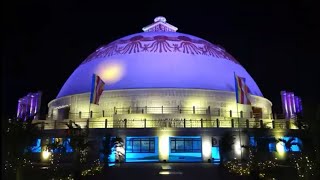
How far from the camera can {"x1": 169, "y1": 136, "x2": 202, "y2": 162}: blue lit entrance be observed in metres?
32.2

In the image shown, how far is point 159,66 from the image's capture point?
1625 inches

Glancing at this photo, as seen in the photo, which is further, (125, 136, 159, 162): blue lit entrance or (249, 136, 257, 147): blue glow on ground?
(249, 136, 257, 147): blue glow on ground

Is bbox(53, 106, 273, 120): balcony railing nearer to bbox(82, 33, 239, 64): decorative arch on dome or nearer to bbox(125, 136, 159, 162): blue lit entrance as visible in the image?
bbox(125, 136, 159, 162): blue lit entrance

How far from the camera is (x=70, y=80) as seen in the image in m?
46.4

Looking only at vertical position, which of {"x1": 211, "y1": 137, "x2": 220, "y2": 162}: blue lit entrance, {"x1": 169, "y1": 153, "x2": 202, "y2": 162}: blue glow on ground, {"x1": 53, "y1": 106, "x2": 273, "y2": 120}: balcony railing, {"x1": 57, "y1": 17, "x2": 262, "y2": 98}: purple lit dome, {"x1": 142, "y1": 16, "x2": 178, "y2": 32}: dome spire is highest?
{"x1": 142, "y1": 16, "x2": 178, "y2": 32}: dome spire

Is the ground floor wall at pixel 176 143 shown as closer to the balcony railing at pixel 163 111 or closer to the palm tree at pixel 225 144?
the palm tree at pixel 225 144

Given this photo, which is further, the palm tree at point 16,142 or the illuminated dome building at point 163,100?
the illuminated dome building at point 163,100

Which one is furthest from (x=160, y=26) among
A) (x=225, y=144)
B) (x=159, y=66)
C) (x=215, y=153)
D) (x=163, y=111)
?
(x=225, y=144)

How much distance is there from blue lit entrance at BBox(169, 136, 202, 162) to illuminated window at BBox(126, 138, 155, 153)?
1862 millimetres

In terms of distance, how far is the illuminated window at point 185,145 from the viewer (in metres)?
32.4

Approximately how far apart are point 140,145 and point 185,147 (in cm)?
423

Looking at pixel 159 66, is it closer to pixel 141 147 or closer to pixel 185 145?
pixel 185 145

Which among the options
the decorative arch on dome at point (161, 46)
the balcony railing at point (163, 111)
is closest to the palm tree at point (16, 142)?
the balcony railing at point (163, 111)

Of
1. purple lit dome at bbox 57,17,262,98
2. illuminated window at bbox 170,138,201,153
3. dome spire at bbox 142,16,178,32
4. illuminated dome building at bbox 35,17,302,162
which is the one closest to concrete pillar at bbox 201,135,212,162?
illuminated dome building at bbox 35,17,302,162
